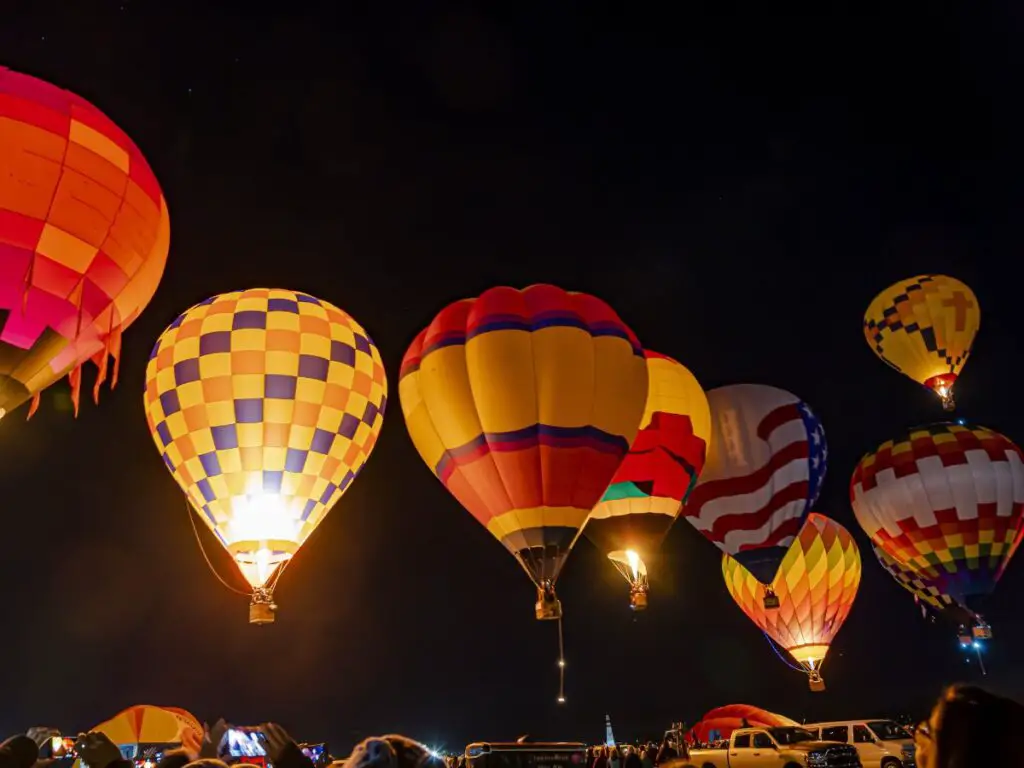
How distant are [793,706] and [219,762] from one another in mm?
33535

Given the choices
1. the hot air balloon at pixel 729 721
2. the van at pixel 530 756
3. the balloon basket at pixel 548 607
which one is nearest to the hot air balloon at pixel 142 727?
the hot air balloon at pixel 729 721

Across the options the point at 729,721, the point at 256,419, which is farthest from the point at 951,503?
the point at 256,419

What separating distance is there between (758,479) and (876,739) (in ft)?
14.3

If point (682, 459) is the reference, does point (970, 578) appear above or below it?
below

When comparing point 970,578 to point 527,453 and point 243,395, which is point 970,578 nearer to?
point 527,453

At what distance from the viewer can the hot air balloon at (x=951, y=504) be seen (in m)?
16.5

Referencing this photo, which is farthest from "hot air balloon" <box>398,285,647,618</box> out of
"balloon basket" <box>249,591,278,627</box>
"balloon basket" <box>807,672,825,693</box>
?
"balloon basket" <box>807,672,825,693</box>

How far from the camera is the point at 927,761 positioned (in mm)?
1955

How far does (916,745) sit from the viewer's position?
1987mm

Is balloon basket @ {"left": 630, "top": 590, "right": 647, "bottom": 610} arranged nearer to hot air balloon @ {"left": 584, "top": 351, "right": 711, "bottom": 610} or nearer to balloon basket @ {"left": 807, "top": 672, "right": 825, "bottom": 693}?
hot air balloon @ {"left": 584, "top": 351, "right": 711, "bottom": 610}

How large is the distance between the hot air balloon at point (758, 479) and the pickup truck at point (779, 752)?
7.57 feet

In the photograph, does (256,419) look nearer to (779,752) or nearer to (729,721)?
(779,752)

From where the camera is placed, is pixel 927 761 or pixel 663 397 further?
pixel 663 397

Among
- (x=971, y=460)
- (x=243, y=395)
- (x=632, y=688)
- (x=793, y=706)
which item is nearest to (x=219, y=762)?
(x=243, y=395)
